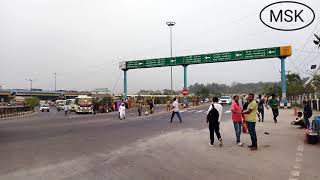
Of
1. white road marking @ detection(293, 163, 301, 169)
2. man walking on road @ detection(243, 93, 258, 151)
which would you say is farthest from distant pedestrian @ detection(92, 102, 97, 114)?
white road marking @ detection(293, 163, 301, 169)

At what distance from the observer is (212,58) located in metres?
58.0

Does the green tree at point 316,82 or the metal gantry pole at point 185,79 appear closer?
the green tree at point 316,82

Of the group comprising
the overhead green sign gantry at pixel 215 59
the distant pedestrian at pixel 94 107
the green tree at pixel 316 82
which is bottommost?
the distant pedestrian at pixel 94 107

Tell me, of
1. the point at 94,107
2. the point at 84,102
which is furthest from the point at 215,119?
the point at 94,107

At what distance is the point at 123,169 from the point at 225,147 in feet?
16.3

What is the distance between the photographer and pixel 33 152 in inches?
475

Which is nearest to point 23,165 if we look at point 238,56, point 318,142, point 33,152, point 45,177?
point 45,177

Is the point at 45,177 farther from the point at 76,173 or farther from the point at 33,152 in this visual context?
the point at 33,152

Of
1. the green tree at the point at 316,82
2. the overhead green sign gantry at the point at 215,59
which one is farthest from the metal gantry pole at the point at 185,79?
the green tree at the point at 316,82

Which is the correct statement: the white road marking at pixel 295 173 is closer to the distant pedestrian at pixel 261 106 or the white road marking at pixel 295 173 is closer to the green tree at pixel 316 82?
the distant pedestrian at pixel 261 106

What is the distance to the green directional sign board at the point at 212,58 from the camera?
51322 mm

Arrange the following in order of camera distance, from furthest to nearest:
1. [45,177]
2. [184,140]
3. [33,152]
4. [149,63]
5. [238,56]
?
[149,63] < [238,56] < [184,140] < [33,152] < [45,177]

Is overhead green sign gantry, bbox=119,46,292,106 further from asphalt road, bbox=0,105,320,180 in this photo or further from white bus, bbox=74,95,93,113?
asphalt road, bbox=0,105,320,180

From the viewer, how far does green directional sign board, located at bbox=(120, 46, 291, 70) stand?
2021 inches
